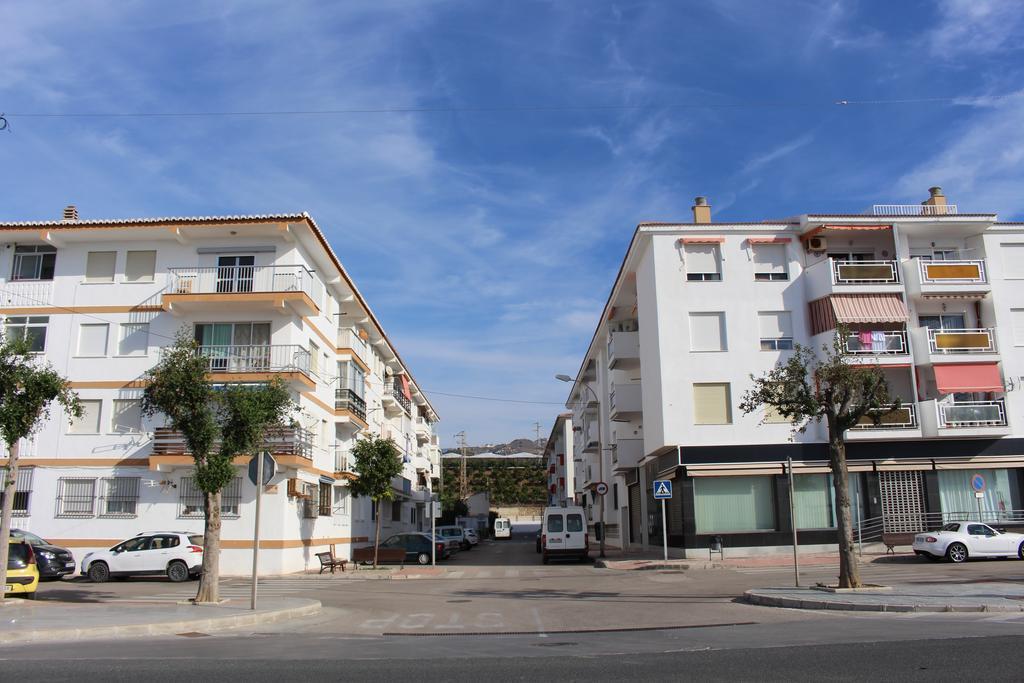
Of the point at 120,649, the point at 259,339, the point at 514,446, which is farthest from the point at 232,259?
the point at 514,446

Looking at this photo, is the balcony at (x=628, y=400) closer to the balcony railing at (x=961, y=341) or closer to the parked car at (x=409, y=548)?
→ the parked car at (x=409, y=548)

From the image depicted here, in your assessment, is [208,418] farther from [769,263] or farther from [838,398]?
[769,263]

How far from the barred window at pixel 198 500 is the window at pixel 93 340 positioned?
623 centimetres

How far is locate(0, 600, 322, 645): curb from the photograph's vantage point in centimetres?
1213

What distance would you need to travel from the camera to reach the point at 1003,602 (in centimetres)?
1481

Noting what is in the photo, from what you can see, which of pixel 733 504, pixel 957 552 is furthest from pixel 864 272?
pixel 957 552

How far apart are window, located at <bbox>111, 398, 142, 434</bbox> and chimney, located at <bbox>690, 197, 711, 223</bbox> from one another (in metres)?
24.5

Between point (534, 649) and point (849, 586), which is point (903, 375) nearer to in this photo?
point (849, 586)

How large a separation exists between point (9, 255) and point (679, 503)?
2813 cm

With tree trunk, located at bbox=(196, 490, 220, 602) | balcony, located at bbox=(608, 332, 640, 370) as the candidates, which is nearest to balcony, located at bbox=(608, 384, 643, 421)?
balcony, located at bbox=(608, 332, 640, 370)

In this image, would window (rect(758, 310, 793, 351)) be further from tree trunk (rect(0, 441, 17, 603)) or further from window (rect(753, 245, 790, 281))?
tree trunk (rect(0, 441, 17, 603))

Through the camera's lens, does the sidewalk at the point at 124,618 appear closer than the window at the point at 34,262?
Yes

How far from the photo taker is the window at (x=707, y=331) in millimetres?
33375

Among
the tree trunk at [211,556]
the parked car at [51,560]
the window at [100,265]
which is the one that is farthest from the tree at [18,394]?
the window at [100,265]
